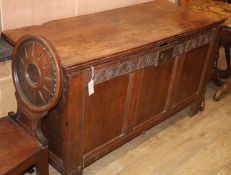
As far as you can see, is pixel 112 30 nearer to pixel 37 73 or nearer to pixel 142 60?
pixel 142 60

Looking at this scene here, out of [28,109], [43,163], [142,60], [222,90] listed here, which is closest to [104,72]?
[142,60]

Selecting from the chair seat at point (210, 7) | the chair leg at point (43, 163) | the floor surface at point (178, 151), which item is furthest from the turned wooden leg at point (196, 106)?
the chair leg at point (43, 163)

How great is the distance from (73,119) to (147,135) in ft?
3.23

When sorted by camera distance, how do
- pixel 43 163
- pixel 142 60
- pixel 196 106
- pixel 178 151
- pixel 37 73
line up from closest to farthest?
pixel 37 73 < pixel 43 163 < pixel 142 60 < pixel 178 151 < pixel 196 106

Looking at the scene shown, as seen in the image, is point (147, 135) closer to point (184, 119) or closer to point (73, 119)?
point (184, 119)

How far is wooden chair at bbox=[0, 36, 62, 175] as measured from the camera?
1.45 metres

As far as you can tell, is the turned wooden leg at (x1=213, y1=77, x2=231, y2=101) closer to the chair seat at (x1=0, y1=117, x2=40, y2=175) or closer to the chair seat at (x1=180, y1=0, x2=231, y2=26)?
the chair seat at (x1=180, y1=0, x2=231, y2=26)

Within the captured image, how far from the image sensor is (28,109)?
63.1 inches

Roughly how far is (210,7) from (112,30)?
1.50 m

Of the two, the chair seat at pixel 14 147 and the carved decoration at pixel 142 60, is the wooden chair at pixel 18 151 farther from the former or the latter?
the carved decoration at pixel 142 60

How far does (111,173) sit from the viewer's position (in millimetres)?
2109

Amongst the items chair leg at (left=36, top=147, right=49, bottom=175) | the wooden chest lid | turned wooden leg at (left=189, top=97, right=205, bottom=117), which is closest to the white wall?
the wooden chest lid

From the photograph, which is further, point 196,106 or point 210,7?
point 210,7

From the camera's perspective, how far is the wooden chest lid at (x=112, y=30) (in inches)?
64.8
